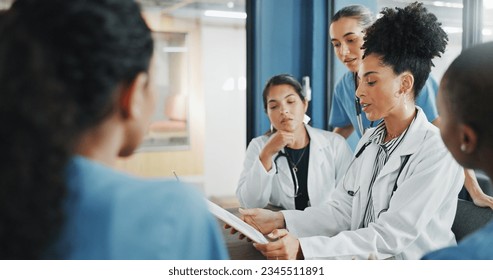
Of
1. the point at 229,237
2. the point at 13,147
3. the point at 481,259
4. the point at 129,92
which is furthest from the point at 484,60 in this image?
the point at 229,237

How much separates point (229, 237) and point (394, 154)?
39 centimetres

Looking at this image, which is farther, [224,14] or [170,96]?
[224,14]

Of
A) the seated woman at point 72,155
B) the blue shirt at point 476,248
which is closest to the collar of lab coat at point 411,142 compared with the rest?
the blue shirt at point 476,248

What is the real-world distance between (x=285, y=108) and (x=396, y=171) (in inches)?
19.6

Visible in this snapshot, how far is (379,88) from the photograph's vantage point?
1.04 metres

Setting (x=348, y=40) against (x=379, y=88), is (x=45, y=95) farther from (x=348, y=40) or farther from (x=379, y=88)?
(x=348, y=40)

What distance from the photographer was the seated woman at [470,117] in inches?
20.9

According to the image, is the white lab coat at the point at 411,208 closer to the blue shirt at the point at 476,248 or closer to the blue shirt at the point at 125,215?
the blue shirt at the point at 476,248

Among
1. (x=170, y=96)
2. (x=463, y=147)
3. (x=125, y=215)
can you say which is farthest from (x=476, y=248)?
(x=170, y=96)

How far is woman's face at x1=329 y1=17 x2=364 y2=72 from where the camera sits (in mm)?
1290

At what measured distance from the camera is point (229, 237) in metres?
1.08

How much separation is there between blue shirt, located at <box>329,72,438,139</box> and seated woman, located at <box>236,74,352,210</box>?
2.1 inches

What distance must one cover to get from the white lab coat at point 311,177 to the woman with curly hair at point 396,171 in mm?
192
